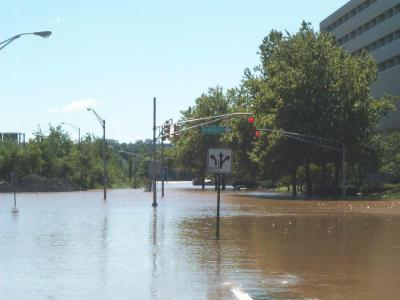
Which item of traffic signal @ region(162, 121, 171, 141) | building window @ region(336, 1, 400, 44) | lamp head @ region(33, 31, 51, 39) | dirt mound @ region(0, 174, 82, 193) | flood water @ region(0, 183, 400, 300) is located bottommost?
flood water @ region(0, 183, 400, 300)

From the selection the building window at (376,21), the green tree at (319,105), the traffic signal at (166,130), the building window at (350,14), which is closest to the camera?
the traffic signal at (166,130)

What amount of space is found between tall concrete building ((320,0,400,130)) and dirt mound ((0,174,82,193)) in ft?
150

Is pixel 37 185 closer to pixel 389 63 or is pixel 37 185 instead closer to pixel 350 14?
pixel 389 63

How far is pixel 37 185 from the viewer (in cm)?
9506

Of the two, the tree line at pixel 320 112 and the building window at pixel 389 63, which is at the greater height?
the building window at pixel 389 63

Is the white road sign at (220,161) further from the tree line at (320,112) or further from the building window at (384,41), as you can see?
the building window at (384,41)

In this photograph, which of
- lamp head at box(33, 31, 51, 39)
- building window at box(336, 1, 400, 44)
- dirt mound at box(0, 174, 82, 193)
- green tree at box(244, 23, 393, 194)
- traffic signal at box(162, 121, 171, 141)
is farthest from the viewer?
dirt mound at box(0, 174, 82, 193)

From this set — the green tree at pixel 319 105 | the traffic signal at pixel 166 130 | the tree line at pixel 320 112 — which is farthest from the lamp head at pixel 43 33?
the green tree at pixel 319 105

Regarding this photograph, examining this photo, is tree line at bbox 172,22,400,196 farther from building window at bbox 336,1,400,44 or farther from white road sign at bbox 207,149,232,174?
white road sign at bbox 207,149,232,174

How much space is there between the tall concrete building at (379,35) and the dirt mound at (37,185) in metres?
45.7

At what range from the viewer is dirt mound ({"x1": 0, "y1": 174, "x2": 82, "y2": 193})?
306 ft

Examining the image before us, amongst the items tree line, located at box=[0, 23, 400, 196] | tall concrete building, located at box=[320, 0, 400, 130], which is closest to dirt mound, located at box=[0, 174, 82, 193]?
tree line, located at box=[0, 23, 400, 196]

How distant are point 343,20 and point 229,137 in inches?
1385

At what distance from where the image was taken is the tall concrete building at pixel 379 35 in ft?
281
